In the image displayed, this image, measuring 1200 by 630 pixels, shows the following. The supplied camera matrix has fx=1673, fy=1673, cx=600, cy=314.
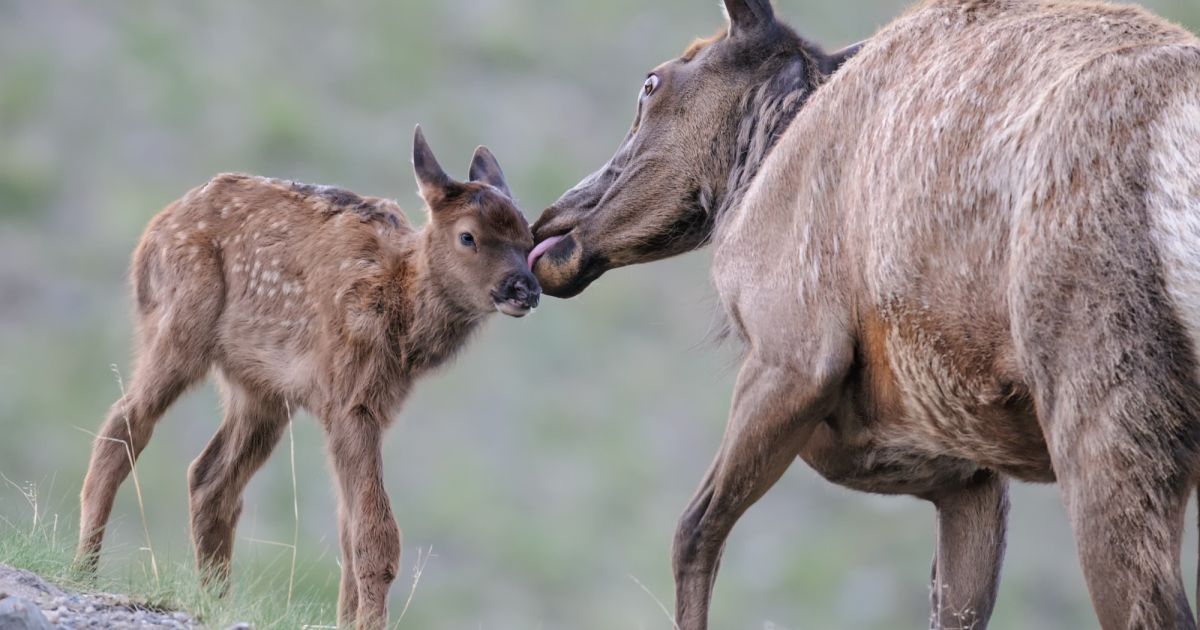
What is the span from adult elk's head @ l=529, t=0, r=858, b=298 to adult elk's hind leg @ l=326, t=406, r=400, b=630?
1055 millimetres

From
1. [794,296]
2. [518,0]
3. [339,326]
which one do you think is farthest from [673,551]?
[518,0]

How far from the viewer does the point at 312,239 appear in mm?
7062

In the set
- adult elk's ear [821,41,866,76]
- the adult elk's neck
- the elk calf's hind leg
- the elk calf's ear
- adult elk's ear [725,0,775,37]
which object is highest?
adult elk's ear [725,0,775,37]

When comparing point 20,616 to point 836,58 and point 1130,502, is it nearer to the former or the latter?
point 1130,502

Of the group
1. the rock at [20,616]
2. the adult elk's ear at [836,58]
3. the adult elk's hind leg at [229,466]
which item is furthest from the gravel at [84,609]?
the adult elk's ear at [836,58]

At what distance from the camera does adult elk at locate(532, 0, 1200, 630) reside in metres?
4.01

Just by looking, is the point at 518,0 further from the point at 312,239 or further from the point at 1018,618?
the point at 312,239

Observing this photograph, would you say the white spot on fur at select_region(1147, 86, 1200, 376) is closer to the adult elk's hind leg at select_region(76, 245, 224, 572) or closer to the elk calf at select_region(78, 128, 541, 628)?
the elk calf at select_region(78, 128, 541, 628)

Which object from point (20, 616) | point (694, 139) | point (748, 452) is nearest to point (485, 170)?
point (694, 139)

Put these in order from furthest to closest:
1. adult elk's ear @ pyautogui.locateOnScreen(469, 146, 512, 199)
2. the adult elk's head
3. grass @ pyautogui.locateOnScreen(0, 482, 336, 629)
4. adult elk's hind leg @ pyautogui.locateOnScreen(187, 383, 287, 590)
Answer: adult elk's ear @ pyautogui.locateOnScreen(469, 146, 512, 199)
adult elk's hind leg @ pyautogui.locateOnScreen(187, 383, 287, 590)
the adult elk's head
grass @ pyautogui.locateOnScreen(0, 482, 336, 629)

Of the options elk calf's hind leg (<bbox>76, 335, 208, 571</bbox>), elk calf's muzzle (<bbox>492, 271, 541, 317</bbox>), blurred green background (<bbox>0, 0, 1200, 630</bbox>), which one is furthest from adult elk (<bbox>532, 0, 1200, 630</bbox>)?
blurred green background (<bbox>0, 0, 1200, 630</bbox>)

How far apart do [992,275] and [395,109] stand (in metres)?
16.2

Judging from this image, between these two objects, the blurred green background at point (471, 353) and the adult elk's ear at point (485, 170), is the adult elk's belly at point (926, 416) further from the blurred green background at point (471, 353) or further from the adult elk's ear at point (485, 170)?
the blurred green background at point (471, 353)

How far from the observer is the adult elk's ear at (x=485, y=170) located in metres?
7.30
